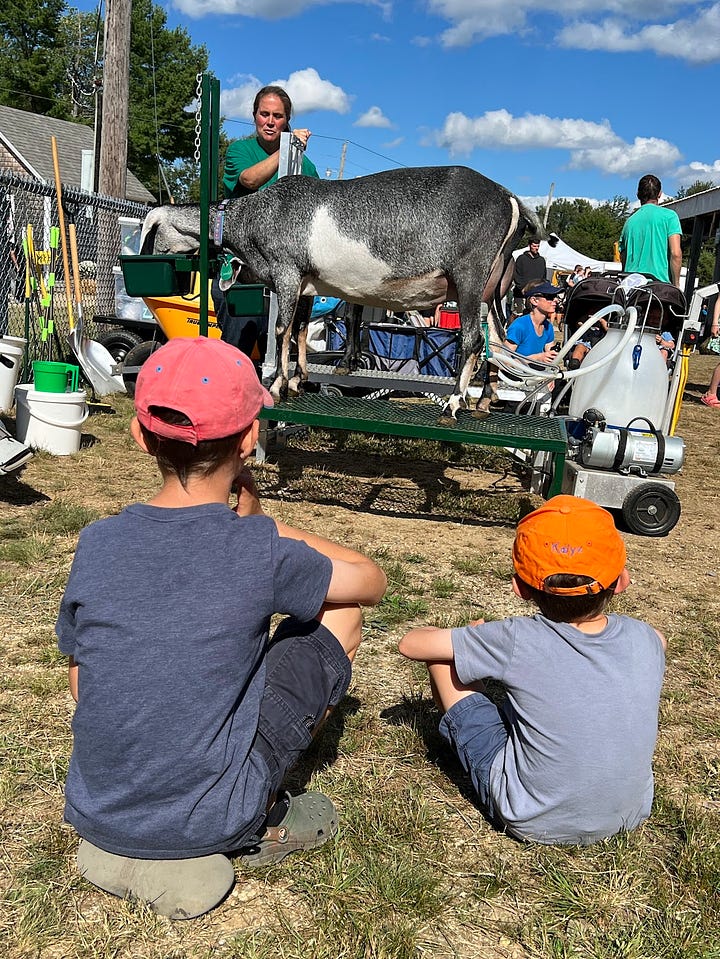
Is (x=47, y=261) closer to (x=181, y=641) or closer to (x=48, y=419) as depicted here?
(x=48, y=419)

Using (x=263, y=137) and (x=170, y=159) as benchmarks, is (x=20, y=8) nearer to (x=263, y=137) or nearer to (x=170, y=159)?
(x=170, y=159)

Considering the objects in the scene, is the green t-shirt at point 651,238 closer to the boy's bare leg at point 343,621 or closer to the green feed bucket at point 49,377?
the green feed bucket at point 49,377

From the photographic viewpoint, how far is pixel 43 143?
133 ft

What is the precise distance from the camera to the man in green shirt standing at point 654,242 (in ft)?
21.2

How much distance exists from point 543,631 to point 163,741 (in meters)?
0.95

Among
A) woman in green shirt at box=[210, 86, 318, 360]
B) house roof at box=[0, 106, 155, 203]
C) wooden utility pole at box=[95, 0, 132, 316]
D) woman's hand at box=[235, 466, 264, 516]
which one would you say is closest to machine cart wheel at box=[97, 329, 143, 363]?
wooden utility pole at box=[95, 0, 132, 316]

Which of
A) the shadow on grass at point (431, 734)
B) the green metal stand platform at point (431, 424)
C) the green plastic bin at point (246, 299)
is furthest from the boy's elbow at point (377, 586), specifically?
the green plastic bin at point (246, 299)

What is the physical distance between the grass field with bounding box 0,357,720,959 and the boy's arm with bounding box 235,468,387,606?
19.3 inches

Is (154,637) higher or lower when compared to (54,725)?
higher

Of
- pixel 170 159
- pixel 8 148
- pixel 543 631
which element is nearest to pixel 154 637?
pixel 543 631

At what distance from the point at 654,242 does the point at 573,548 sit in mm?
5405

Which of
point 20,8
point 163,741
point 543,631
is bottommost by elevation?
point 163,741

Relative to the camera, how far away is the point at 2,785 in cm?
228

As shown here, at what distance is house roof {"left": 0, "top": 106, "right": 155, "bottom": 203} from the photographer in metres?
37.3
